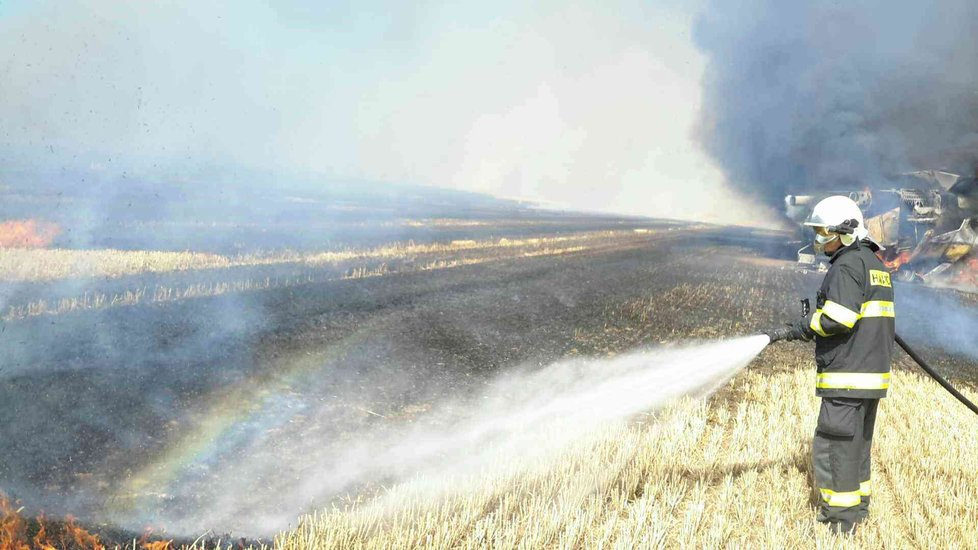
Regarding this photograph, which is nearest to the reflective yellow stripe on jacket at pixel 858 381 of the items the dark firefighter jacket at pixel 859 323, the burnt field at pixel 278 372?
the dark firefighter jacket at pixel 859 323

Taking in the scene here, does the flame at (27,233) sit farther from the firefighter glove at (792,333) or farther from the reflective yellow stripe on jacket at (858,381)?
the reflective yellow stripe on jacket at (858,381)

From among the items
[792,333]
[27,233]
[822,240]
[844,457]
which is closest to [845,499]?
[844,457]

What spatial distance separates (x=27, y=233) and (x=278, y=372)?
10792mm

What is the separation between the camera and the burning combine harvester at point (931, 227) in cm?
2070

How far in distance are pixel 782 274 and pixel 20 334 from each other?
22.5 meters

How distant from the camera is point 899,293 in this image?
67.3ft

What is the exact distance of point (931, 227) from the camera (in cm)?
2105

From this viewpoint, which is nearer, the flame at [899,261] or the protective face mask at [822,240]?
the protective face mask at [822,240]

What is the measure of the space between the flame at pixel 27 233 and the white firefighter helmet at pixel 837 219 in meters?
15.1

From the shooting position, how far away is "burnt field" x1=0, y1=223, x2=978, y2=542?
5.32 m

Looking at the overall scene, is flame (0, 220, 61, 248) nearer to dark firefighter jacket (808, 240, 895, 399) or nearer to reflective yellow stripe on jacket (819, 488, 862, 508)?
dark firefighter jacket (808, 240, 895, 399)

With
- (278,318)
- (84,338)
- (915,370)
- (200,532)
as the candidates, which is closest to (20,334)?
(84,338)

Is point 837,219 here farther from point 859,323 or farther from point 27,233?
point 27,233

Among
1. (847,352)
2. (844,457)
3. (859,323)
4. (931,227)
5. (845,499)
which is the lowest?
(845,499)
